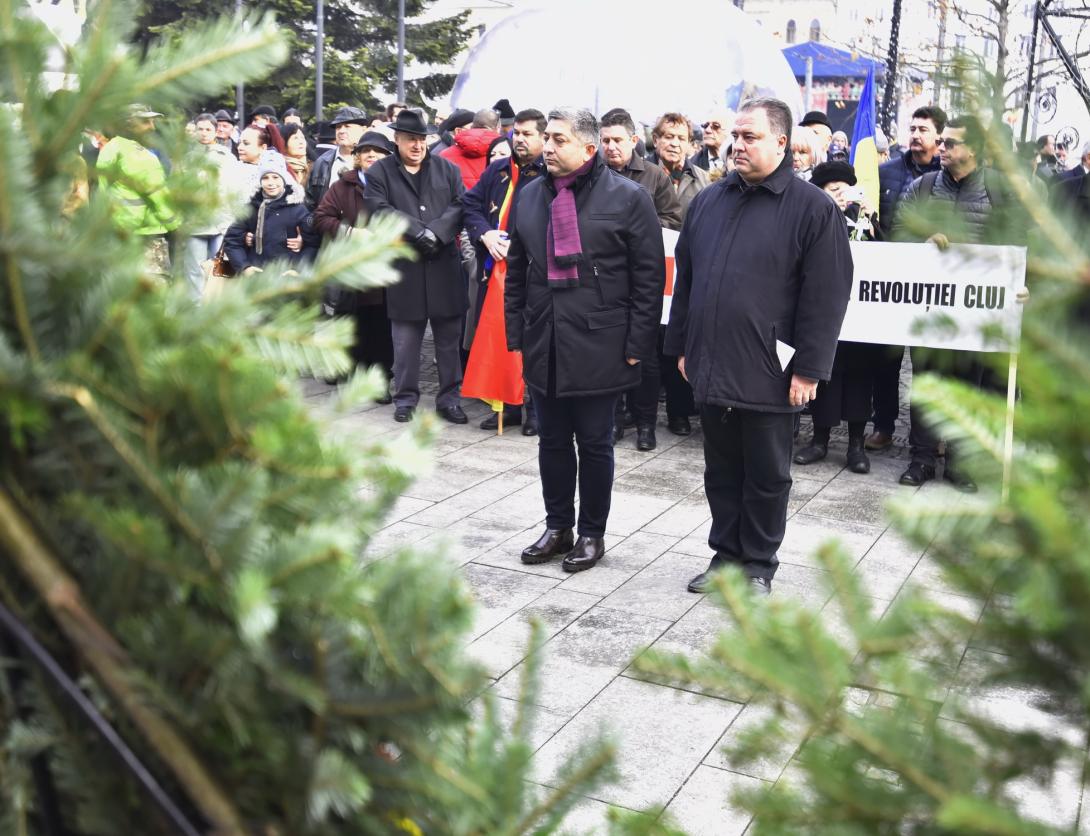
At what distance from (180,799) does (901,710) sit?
691mm

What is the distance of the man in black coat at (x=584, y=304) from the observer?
576 cm

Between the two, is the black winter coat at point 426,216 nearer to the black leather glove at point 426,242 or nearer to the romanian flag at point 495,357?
the black leather glove at point 426,242

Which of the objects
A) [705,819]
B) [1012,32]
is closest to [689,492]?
[705,819]

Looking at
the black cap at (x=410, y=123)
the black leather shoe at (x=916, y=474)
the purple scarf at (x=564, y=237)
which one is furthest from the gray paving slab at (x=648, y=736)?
the black cap at (x=410, y=123)

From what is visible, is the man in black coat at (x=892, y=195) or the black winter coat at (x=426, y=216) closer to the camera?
the man in black coat at (x=892, y=195)

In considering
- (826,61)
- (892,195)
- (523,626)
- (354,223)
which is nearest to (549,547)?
(523,626)

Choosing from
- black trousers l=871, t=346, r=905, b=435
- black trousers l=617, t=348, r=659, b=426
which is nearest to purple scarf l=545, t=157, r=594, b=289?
black trousers l=617, t=348, r=659, b=426

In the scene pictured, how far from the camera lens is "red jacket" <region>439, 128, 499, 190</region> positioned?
410 inches

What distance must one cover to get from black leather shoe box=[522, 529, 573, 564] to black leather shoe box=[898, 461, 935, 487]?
258 cm

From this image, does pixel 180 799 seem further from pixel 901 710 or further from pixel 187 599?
pixel 901 710

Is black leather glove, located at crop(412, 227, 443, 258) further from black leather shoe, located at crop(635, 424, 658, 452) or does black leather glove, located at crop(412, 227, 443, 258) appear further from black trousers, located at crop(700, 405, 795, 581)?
black trousers, located at crop(700, 405, 795, 581)

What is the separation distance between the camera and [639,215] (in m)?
5.79

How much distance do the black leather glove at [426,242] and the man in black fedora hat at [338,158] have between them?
2016 mm

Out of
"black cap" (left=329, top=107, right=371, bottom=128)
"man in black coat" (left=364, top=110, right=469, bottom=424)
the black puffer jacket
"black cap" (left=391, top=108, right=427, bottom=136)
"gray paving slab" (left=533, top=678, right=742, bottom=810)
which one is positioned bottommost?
"gray paving slab" (left=533, top=678, right=742, bottom=810)
